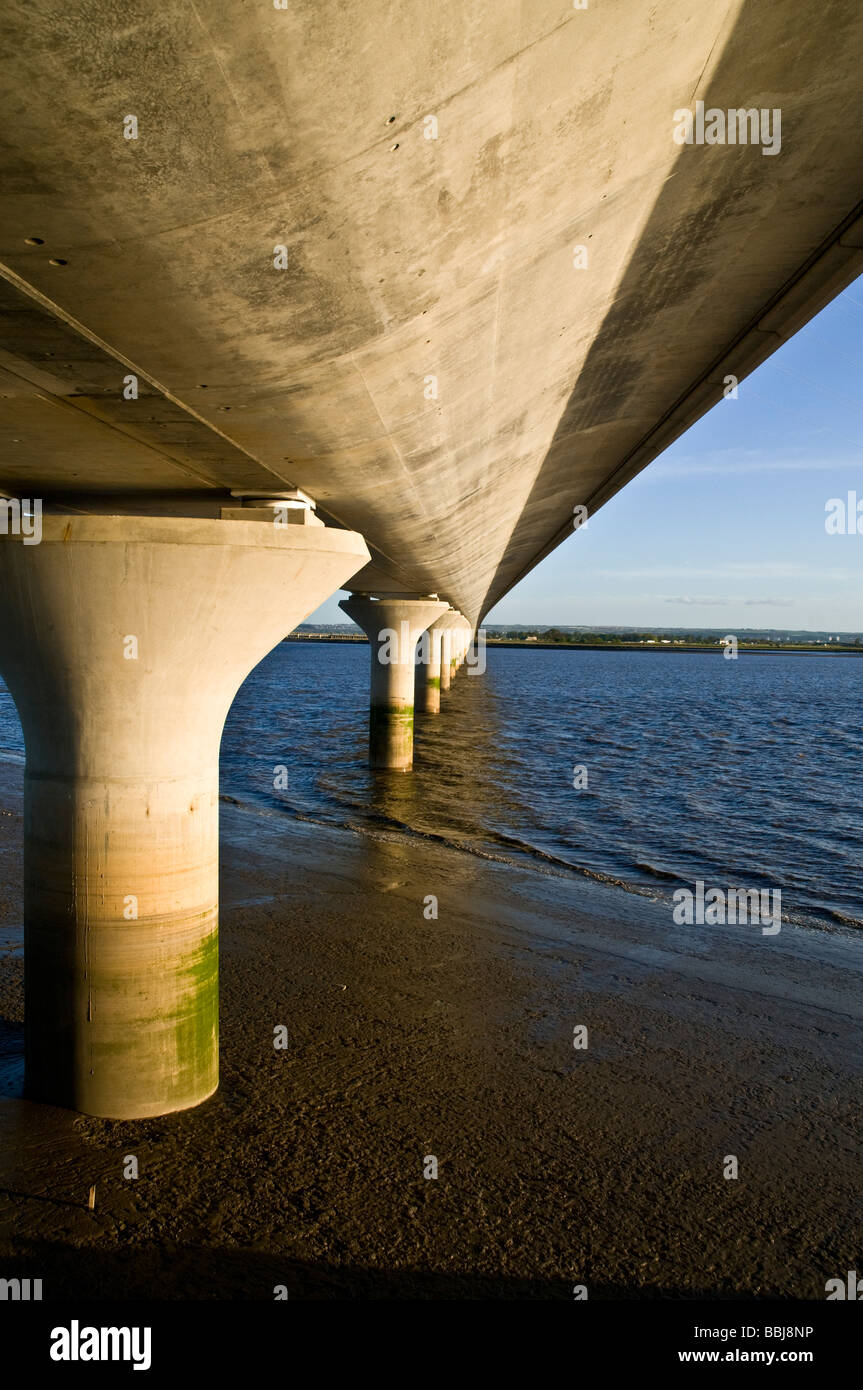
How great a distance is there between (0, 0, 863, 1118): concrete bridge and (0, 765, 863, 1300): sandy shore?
2.94ft

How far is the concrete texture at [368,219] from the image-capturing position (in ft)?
9.34

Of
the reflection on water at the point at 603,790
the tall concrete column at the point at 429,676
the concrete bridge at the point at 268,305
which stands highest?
the concrete bridge at the point at 268,305

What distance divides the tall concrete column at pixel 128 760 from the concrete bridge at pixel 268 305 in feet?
0.07

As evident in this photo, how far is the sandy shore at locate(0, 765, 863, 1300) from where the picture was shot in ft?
18.6

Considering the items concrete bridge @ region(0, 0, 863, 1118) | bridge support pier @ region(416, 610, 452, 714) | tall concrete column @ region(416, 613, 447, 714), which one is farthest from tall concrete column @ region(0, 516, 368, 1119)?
tall concrete column @ region(416, 613, 447, 714)

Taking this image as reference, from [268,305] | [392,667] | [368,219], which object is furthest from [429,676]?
[368,219]

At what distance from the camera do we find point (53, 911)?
691cm

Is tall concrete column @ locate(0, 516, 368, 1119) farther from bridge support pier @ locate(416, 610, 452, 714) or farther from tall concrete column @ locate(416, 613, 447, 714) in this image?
tall concrete column @ locate(416, 613, 447, 714)

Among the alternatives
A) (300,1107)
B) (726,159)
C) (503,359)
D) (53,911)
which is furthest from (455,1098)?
(726,159)

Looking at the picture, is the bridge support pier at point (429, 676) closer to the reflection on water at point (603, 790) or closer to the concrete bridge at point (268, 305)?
the reflection on water at point (603, 790)

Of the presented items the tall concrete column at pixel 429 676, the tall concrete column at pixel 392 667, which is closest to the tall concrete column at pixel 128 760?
the tall concrete column at pixel 392 667

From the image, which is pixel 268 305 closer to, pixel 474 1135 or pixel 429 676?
pixel 474 1135
